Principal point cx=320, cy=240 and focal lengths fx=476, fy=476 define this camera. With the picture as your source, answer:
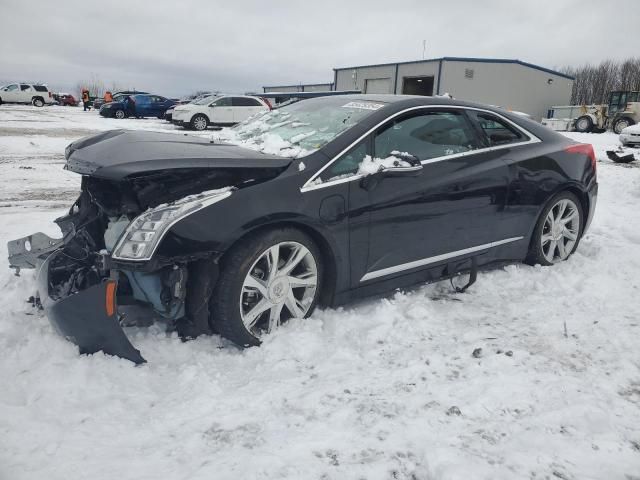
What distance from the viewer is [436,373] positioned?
8.50 feet

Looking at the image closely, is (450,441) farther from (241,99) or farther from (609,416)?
(241,99)

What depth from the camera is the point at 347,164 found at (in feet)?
9.90

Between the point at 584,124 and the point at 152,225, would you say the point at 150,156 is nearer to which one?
the point at 152,225

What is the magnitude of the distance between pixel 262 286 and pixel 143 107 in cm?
2648

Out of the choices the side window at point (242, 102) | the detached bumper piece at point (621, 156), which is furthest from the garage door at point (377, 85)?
the detached bumper piece at point (621, 156)

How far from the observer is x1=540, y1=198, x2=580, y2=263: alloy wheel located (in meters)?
4.28

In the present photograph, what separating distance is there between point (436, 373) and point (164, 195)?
1777mm

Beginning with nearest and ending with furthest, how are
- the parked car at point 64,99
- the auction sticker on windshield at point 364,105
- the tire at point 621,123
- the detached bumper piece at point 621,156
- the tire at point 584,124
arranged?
1. the auction sticker on windshield at point 364,105
2. the detached bumper piece at point 621,156
3. the tire at point 621,123
4. the tire at point 584,124
5. the parked car at point 64,99

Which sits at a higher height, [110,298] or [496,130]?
[496,130]

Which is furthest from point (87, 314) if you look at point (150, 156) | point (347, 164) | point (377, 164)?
point (377, 164)

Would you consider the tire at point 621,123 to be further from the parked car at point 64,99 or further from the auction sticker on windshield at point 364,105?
the parked car at point 64,99

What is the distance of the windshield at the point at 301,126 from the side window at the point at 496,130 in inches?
38.5

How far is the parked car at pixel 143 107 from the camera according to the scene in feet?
Answer: 84.3

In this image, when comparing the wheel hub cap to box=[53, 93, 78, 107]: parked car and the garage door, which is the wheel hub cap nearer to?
the garage door
